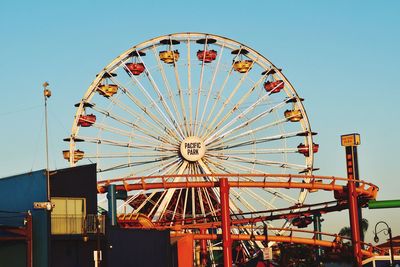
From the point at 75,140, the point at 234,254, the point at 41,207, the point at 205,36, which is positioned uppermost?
the point at 205,36

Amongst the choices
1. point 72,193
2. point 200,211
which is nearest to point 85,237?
point 72,193

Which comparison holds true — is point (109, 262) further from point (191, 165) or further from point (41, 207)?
point (191, 165)

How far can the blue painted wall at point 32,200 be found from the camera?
47812 millimetres

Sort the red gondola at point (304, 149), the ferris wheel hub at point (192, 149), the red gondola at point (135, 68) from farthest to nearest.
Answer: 1. the red gondola at point (304, 149)
2. the red gondola at point (135, 68)
3. the ferris wheel hub at point (192, 149)

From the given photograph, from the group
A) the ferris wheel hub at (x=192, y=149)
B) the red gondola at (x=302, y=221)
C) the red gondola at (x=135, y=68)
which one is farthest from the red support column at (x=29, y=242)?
the red gondola at (x=302, y=221)

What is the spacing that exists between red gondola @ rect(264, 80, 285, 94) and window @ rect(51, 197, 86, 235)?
93.3 feet

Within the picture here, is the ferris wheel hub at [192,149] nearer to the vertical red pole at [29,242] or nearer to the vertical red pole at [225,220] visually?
the vertical red pole at [225,220]

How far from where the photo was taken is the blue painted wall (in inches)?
1882

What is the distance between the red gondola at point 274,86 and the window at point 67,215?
28.4 meters

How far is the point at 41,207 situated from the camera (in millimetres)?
46312

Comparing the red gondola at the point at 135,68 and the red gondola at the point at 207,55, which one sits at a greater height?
the red gondola at the point at 207,55

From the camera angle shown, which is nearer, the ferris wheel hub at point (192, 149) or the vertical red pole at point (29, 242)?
the vertical red pole at point (29, 242)

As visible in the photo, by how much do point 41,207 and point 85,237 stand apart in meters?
4.58

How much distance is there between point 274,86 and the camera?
249 feet
